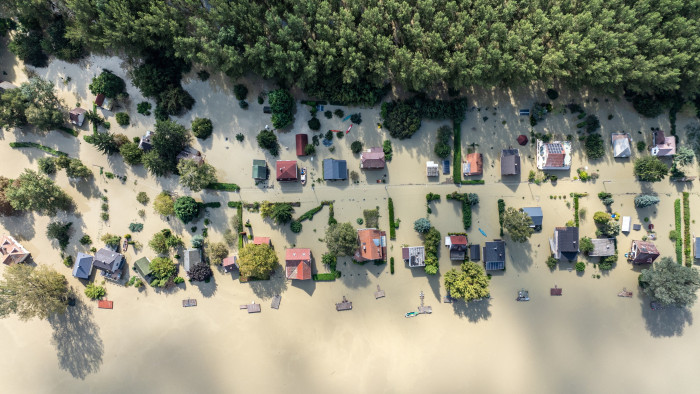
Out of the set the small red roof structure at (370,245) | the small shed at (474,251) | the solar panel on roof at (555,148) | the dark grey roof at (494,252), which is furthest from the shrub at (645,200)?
the small red roof structure at (370,245)

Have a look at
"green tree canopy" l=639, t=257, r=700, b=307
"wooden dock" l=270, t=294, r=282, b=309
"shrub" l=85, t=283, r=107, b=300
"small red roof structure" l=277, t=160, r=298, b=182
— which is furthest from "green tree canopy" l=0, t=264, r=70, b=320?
"green tree canopy" l=639, t=257, r=700, b=307

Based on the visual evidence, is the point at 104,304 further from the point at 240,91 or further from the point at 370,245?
the point at 370,245

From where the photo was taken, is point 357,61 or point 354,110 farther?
Answer: point 354,110

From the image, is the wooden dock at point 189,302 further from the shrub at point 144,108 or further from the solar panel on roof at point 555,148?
the solar panel on roof at point 555,148

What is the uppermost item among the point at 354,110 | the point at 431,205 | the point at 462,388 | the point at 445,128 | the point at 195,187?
the point at 354,110

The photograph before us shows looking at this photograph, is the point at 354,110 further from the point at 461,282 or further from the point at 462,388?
the point at 462,388

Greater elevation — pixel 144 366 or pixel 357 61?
pixel 357 61

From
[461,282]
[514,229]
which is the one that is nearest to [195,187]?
[461,282]

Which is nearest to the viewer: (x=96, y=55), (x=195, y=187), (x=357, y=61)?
(x=357, y=61)
